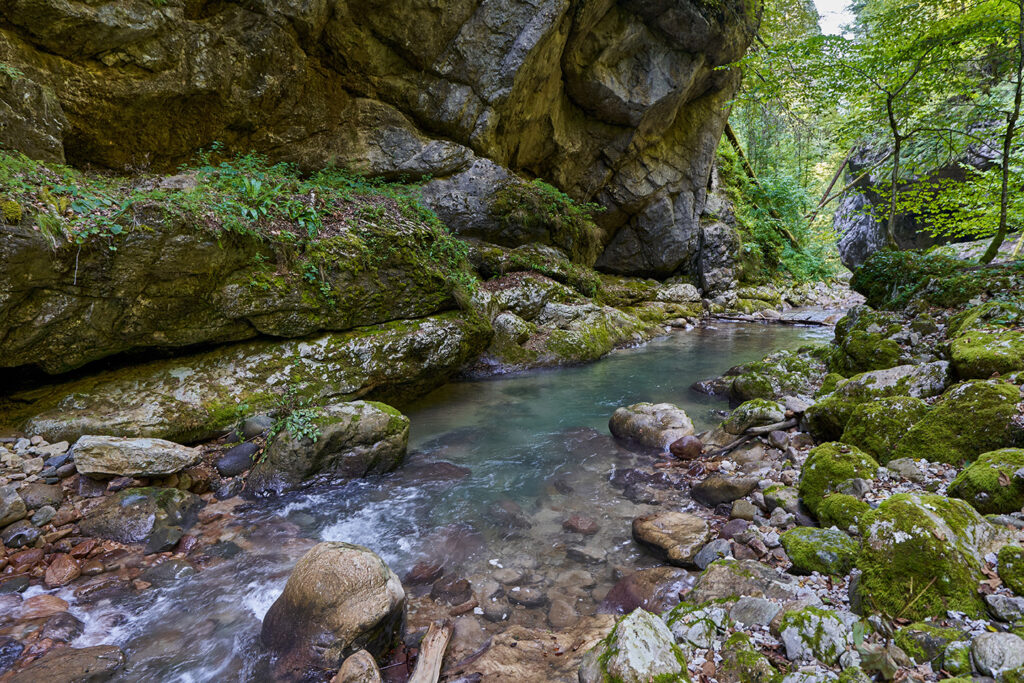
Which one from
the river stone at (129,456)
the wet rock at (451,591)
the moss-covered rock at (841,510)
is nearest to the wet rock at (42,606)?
the river stone at (129,456)

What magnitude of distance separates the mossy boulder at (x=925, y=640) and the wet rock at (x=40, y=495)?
612 centimetres

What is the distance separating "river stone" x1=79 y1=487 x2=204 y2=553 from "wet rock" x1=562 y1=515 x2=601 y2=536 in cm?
355

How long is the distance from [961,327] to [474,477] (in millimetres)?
6619

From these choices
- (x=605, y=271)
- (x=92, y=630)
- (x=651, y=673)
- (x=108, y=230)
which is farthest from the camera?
(x=605, y=271)

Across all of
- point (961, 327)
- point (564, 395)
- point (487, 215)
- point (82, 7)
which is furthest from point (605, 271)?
point (82, 7)

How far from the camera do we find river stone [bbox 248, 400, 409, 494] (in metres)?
4.71

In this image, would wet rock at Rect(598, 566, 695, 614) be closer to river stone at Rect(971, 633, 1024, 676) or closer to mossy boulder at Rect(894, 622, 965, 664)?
mossy boulder at Rect(894, 622, 965, 664)

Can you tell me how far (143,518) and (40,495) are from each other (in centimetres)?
90

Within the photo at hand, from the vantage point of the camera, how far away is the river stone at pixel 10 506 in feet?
11.4

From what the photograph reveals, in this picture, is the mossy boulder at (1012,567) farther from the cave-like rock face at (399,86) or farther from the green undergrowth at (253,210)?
Result: the cave-like rock face at (399,86)

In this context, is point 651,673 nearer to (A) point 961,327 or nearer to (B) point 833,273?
(A) point 961,327

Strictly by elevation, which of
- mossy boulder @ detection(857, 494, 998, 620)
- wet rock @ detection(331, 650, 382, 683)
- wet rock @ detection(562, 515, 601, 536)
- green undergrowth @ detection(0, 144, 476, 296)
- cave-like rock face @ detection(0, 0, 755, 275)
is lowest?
wet rock @ detection(562, 515, 601, 536)

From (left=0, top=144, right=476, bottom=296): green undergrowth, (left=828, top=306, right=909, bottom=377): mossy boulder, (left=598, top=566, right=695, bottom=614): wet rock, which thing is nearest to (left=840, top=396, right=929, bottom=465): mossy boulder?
(left=598, top=566, right=695, bottom=614): wet rock

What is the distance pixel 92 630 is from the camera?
288 centimetres
